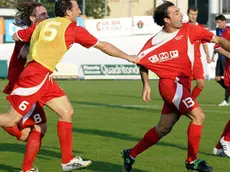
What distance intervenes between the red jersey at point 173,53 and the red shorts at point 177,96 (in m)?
0.09

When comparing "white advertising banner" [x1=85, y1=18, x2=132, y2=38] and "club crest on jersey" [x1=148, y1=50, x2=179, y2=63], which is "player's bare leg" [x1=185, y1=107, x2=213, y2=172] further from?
"white advertising banner" [x1=85, y1=18, x2=132, y2=38]

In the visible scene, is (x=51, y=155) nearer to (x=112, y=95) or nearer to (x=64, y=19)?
(x=64, y=19)

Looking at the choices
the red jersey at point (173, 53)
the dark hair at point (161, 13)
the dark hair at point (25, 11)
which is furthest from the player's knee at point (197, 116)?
the dark hair at point (25, 11)

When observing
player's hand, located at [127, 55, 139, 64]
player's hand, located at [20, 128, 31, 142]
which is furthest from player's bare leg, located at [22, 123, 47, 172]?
player's hand, located at [127, 55, 139, 64]

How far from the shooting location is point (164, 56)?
33.7 ft

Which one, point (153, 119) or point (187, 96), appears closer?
point (187, 96)

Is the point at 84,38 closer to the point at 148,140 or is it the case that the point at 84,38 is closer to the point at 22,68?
the point at 22,68

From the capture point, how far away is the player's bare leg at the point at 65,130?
976 cm

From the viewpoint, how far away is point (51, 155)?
12000 mm

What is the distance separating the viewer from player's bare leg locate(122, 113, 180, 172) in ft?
33.8

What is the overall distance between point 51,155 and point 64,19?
297cm

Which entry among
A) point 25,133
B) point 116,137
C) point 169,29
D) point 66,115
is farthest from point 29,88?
point 116,137

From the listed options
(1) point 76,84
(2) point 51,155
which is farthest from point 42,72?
(1) point 76,84

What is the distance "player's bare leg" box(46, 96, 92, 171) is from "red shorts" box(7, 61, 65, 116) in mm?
223
